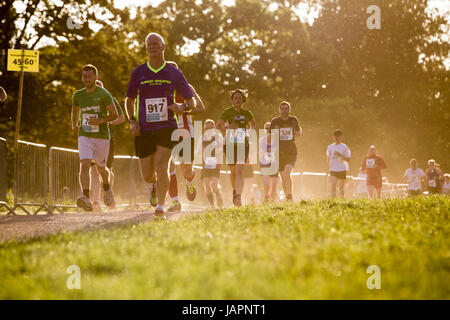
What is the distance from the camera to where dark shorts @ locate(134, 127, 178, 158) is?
8.90 meters

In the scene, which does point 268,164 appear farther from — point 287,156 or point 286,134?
point 286,134

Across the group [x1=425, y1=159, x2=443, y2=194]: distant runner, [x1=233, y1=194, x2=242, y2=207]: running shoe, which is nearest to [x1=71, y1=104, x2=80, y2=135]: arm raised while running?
[x1=233, y1=194, x2=242, y2=207]: running shoe

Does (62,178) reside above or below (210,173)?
below

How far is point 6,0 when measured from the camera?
29.4 meters

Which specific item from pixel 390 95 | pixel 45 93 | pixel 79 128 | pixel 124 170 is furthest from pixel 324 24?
pixel 79 128

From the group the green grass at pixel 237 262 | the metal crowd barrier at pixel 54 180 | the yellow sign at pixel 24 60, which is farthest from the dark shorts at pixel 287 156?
the green grass at pixel 237 262

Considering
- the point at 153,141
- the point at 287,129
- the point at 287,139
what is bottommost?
the point at 153,141

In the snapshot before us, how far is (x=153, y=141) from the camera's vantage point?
8961 millimetres

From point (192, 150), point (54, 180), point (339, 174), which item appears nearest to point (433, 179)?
point (339, 174)

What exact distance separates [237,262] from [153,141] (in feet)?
14.5

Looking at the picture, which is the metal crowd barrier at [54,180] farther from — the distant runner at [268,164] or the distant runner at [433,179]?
the distant runner at [433,179]

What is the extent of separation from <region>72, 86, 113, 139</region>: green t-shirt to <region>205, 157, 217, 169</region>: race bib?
5.22 metres

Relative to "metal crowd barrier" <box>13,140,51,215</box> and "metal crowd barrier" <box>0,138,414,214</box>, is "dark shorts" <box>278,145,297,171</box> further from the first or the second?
"metal crowd barrier" <box>13,140,51,215</box>

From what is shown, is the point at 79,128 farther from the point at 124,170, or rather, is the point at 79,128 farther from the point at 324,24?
the point at 324,24
